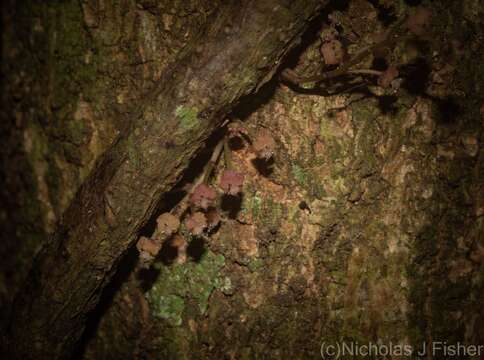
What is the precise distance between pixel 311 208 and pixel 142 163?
663 millimetres

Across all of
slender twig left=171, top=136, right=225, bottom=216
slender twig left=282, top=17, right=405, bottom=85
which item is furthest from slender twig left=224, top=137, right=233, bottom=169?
slender twig left=282, top=17, right=405, bottom=85

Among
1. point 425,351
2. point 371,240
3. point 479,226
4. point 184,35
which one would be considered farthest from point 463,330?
point 184,35

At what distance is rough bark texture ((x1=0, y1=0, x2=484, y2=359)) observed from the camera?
1.43m

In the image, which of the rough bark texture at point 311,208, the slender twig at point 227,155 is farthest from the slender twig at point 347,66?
the slender twig at point 227,155

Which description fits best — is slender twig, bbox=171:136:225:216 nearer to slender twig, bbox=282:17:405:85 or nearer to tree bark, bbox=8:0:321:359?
tree bark, bbox=8:0:321:359

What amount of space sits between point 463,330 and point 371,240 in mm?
577

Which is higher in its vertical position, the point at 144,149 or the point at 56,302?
the point at 144,149

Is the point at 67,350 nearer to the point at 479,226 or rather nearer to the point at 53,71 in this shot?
the point at 53,71

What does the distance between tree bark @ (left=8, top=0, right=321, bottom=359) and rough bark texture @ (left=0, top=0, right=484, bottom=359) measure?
0.01 metres

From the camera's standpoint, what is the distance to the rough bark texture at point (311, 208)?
1434 millimetres

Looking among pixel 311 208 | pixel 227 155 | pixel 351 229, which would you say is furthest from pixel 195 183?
pixel 351 229

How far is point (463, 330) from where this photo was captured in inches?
63.4

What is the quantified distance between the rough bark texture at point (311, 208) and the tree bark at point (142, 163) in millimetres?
11

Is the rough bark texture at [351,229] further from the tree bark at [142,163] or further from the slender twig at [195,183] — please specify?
the tree bark at [142,163]
